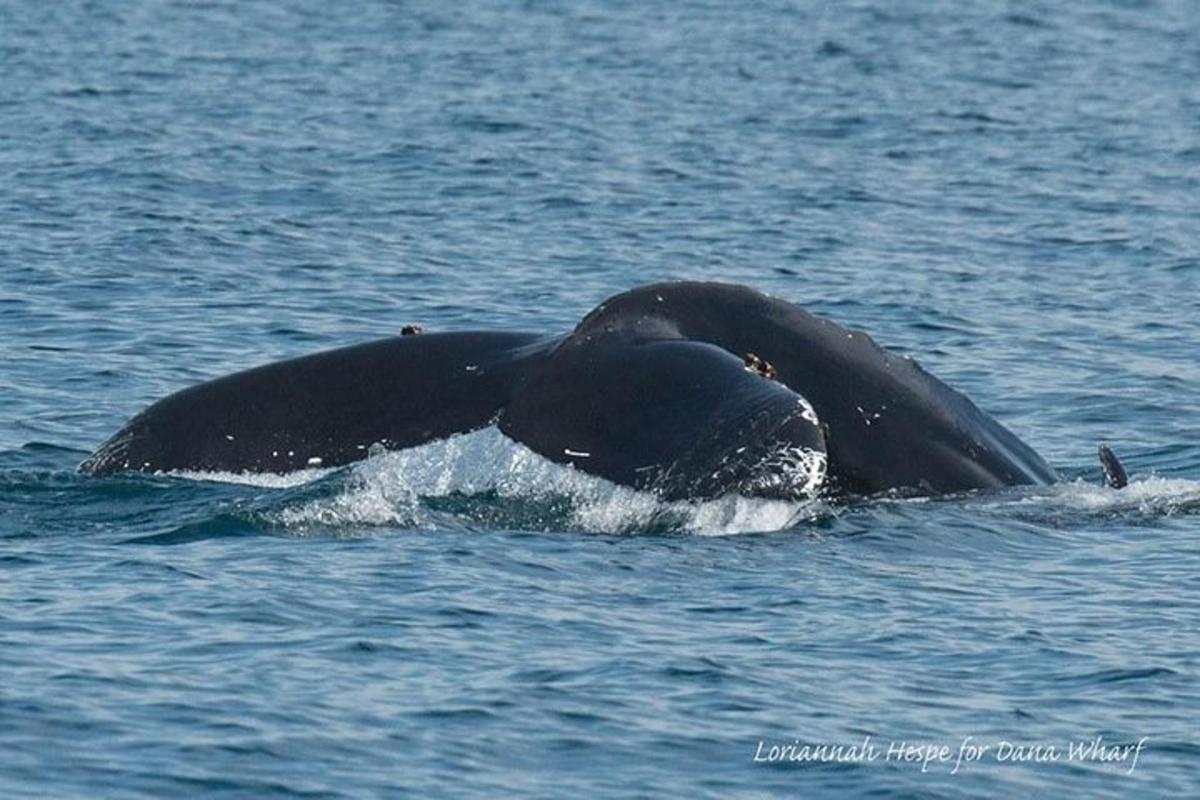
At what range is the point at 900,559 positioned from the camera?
1284 cm

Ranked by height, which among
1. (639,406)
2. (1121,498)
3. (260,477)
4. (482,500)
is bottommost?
(1121,498)

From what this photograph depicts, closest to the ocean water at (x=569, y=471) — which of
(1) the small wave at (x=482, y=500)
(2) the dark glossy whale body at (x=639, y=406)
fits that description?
(1) the small wave at (x=482, y=500)

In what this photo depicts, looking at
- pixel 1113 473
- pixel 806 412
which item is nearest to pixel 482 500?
pixel 806 412

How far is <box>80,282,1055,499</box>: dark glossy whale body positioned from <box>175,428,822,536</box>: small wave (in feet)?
0.61

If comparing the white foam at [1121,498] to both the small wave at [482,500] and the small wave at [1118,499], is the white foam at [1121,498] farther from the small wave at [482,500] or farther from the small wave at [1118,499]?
the small wave at [482,500]

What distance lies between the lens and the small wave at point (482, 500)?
12445 millimetres

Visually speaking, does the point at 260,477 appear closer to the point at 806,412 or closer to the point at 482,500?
the point at 482,500

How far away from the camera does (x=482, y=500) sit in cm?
1345

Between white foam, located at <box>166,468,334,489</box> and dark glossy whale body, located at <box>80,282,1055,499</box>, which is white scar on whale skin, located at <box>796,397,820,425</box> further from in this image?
white foam, located at <box>166,468,334,489</box>

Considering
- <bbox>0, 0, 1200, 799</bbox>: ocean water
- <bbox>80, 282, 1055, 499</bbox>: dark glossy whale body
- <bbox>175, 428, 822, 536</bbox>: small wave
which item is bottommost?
<bbox>0, 0, 1200, 799</bbox>: ocean water

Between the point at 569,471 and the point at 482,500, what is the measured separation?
1.29 metres

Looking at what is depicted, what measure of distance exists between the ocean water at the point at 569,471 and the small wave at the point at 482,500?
0.09ft

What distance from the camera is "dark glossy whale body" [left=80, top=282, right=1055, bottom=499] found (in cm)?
1157

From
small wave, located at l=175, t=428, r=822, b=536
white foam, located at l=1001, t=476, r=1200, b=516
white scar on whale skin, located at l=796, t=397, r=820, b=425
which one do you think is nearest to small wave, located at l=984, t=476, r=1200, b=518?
white foam, located at l=1001, t=476, r=1200, b=516
